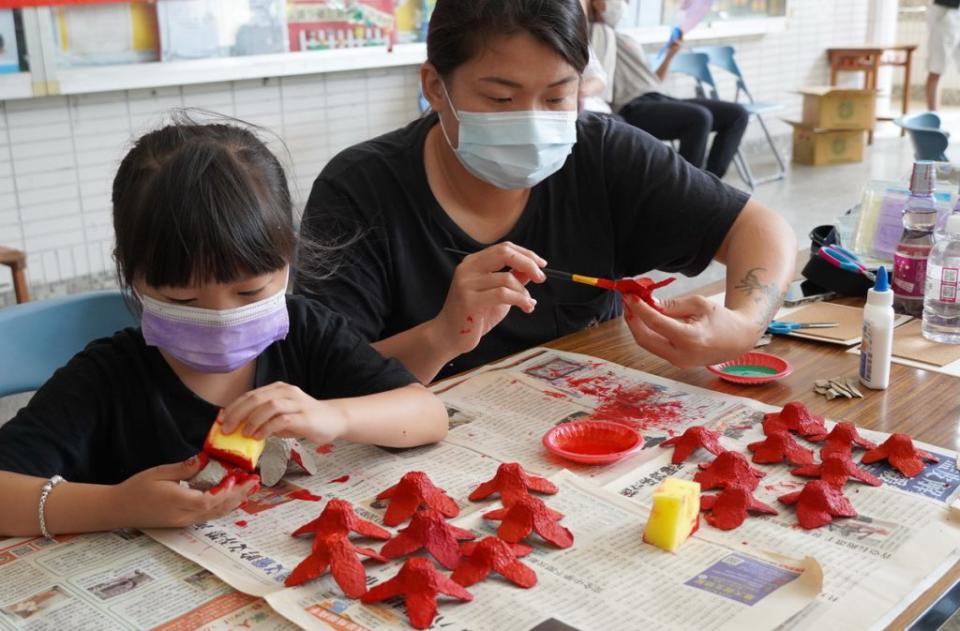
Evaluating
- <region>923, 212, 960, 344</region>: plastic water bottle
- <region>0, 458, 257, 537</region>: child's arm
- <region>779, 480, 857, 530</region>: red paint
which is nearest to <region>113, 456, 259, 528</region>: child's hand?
<region>0, 458, 257, 537</region>: child's arm

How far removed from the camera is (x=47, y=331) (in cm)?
166

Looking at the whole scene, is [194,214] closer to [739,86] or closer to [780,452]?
[780,452]

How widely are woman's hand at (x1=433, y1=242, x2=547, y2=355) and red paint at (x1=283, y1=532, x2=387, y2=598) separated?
0.54 metres

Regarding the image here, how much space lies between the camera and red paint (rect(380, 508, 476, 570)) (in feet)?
3.40

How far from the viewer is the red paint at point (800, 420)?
133 cm

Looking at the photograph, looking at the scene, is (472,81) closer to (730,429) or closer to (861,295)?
(730,429)

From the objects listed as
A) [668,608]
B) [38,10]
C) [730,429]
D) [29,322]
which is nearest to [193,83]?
[38,10]

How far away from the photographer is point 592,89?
4316 mm

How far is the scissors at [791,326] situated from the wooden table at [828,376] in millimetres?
14

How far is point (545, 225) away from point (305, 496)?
825mm

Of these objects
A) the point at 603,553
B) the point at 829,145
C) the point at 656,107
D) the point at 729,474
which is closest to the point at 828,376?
the point at 729,474

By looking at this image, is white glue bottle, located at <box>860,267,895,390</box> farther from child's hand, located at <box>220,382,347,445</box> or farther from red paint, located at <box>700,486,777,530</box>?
child's hand, located at <box>220,382,347,445</box>

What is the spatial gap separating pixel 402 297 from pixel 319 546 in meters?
0.81

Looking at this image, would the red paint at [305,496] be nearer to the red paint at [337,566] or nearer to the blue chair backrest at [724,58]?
the red paint at [337,566]
